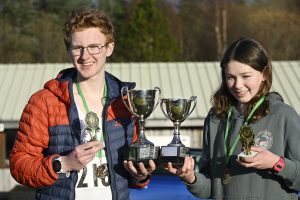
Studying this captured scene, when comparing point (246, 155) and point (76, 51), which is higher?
point (76, 51)

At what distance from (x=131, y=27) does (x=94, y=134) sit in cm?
3509

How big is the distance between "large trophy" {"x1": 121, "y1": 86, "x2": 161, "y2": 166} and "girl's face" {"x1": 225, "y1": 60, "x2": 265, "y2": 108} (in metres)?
0.47

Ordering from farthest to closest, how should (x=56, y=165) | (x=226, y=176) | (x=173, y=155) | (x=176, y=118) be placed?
(x=176, y=118) < (x=226, y=176) < (x=173, y=155) < (x=56, y=165)

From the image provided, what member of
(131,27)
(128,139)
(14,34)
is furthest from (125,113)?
(14,34)

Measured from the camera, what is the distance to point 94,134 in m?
3.62

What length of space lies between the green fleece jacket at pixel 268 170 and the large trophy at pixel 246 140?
112 millimetres

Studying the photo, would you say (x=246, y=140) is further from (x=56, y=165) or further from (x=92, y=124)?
(x=56, y=165)

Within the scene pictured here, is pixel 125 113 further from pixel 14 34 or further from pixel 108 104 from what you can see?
pixel 14 34

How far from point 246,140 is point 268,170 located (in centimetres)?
24

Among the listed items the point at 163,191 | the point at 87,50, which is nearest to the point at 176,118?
the point at 87,50

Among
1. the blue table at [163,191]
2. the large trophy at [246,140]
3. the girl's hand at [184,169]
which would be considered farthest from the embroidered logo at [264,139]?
the blue table at [163,191]

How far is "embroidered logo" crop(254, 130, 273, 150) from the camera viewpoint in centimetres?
381

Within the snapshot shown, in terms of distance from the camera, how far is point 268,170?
3805 mm

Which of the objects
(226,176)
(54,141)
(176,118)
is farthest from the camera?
(176,118)
